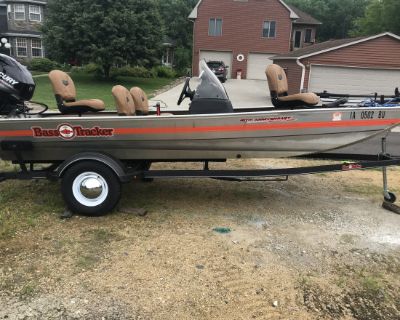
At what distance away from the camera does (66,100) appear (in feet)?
17.4

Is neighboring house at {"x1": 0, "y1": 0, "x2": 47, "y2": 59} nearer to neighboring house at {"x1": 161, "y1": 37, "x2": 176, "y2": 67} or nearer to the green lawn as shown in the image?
the green lawn

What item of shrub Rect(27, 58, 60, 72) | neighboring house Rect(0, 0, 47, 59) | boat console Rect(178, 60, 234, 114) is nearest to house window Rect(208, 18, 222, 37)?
shrub Rect(27, 58, 60, 72)

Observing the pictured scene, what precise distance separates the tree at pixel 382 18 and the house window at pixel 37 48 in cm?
3125

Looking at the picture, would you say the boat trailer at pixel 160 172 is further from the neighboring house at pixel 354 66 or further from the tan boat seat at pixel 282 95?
the neighboring house at pixel 354 66

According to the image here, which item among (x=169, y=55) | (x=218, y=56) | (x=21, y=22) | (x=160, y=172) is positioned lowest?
(x=160, y=172)

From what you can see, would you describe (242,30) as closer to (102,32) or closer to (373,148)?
(102,32)

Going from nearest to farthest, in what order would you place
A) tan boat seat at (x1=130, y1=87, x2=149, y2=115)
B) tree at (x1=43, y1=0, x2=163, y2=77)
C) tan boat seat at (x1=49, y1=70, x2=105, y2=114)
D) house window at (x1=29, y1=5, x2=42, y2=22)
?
1. tan boat seat at (x1=49, y1=70, x2=105, y2=114)
2. tan boat seat at (x1=130, y1=87, x2=149, y2=115)
3. tree at (x1=43, y1=0, x2=163, y2=77)
4. house window at (x1=29, y1=5, x2=42, y2=22)

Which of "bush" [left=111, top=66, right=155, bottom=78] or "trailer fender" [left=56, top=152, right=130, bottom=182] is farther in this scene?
"bush" [left=111, top=66, right=155, bottom=78]

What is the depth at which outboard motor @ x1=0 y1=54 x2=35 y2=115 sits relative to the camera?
5016 mm

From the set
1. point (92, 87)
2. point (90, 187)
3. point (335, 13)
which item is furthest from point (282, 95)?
point (335, 13)

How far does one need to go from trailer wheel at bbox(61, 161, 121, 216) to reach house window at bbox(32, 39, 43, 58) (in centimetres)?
3595

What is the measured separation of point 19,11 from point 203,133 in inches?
1450

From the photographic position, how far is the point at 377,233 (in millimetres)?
4629

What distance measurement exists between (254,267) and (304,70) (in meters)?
19.0
